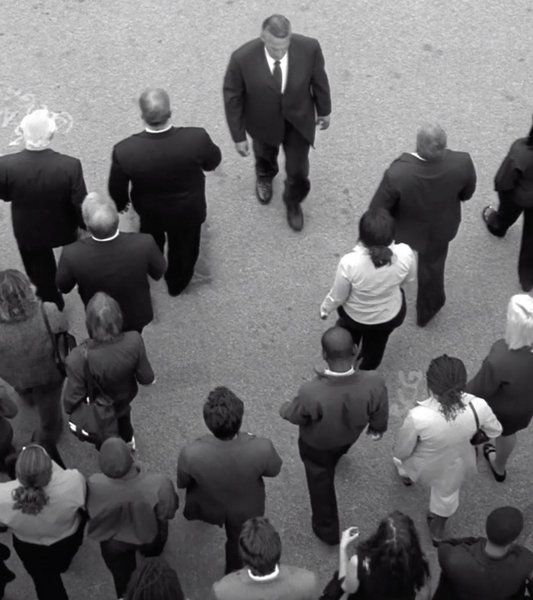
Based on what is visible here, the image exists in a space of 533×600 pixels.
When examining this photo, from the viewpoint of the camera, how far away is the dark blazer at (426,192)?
20.4ft

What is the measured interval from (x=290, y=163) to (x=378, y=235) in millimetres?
1982

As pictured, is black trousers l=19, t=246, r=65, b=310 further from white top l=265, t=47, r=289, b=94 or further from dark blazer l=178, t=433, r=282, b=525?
dark blazer l=178, t=433, r=282, b=525

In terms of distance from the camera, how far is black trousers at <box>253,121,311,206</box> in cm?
725

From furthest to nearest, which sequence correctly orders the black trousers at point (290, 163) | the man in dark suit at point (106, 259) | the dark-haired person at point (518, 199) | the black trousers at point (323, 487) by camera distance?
the black trousers at point (290, 163)
the dark-haired person at point (518, 199)
the man in dark suit at point (106, 259)
the black trousers at point (323, 487)

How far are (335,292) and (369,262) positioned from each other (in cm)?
33

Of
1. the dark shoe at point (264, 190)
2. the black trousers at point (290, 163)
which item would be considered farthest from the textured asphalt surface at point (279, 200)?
the black trousers at point (290, 163)

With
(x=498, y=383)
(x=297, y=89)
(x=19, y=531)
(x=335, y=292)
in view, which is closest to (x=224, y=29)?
(x=297, y=89)

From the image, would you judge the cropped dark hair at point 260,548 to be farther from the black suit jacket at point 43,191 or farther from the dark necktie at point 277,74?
the dark necktie at point 277,74

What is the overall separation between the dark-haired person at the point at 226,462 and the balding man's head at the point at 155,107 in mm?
2037

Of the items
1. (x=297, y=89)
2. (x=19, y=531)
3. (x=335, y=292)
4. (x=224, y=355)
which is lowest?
(x=224, y=355)

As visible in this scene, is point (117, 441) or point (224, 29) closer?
point (117, 441)

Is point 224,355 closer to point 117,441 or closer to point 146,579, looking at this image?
point 117,441

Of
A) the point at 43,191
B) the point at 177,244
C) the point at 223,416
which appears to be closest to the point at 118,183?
the point at 43,191

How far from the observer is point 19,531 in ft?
16.0
